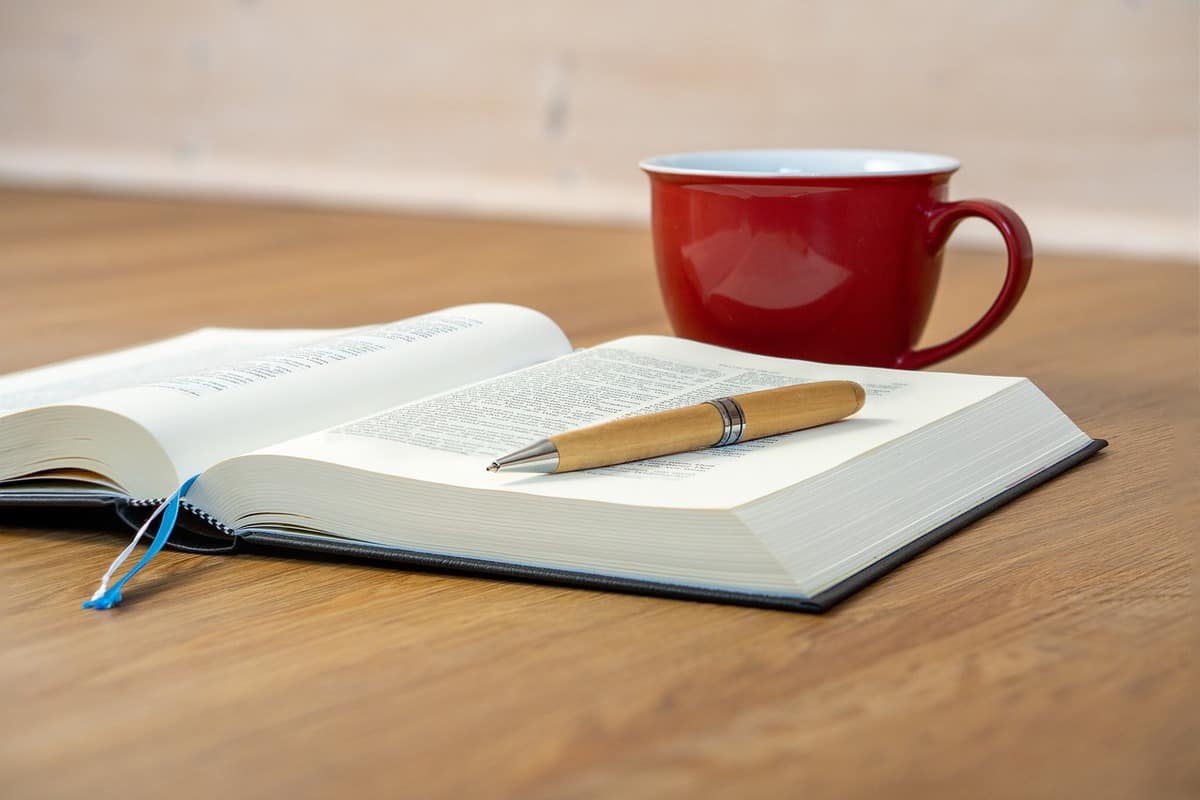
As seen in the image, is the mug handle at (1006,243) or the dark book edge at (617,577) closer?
the dark book edge at (617,577)

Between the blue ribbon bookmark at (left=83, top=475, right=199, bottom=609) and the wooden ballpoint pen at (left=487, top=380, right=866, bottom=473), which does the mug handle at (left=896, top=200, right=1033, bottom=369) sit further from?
the blue ribbon bookmark at (left=83, top=475, right=199, bottom=609)

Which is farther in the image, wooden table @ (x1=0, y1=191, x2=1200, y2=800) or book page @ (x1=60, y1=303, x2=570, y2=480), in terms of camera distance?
book page @ (x1=60, y1=303, x2=570, y2=480)

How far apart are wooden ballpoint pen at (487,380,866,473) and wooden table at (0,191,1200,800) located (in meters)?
0.05

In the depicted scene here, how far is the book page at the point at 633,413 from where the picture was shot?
486mm

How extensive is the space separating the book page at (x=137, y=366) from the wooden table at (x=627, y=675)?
0.09m

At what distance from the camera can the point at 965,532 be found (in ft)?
1.73

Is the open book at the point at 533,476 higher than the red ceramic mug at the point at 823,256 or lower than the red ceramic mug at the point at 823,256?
lower

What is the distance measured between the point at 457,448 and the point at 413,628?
96 millimetres

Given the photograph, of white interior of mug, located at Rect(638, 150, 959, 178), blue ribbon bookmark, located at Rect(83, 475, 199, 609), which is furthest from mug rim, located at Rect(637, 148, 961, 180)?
blue ribbon bookmark, located at Rect(83, 475, 199, 609)

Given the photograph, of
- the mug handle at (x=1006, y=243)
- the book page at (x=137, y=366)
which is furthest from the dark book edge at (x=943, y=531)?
the book page at (x=137, y=366)

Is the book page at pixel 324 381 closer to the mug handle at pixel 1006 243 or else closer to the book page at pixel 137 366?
the book page at pixel 137 366

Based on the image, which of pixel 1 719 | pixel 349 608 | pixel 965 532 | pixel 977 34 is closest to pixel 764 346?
pixel 965 532

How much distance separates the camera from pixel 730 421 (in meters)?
0.53

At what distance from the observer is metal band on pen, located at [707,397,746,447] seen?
1.73ft
